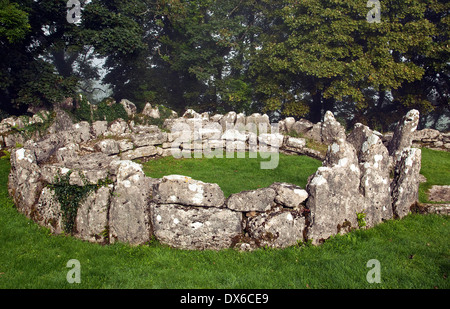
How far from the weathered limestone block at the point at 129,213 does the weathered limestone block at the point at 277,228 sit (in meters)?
2.24

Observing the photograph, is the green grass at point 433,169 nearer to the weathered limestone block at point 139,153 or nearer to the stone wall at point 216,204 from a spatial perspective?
the stone wall at point 216,204

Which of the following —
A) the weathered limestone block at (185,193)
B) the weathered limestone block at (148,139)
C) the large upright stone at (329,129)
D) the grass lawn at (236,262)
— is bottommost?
the grass lawn at (236,262)

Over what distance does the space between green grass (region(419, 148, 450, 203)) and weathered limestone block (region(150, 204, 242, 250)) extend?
21.3 ft

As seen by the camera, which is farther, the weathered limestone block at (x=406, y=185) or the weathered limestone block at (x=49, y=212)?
the weathered limestone block at (x=406, y=185)

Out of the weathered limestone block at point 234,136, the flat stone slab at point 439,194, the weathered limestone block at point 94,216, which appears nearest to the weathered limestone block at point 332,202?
the flat stone slab at point 439,194

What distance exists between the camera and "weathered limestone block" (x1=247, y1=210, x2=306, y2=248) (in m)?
6.64

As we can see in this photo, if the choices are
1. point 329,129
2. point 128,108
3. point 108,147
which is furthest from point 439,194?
point 128,108

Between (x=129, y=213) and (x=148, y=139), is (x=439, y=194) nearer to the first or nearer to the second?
(x=129, y=213)

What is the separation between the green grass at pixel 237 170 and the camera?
11.3 m

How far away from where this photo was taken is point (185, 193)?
667 cm

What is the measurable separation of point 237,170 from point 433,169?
8.26 metres

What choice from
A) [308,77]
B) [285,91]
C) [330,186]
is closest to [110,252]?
[330,186]

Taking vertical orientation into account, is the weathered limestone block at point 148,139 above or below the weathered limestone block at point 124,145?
above
